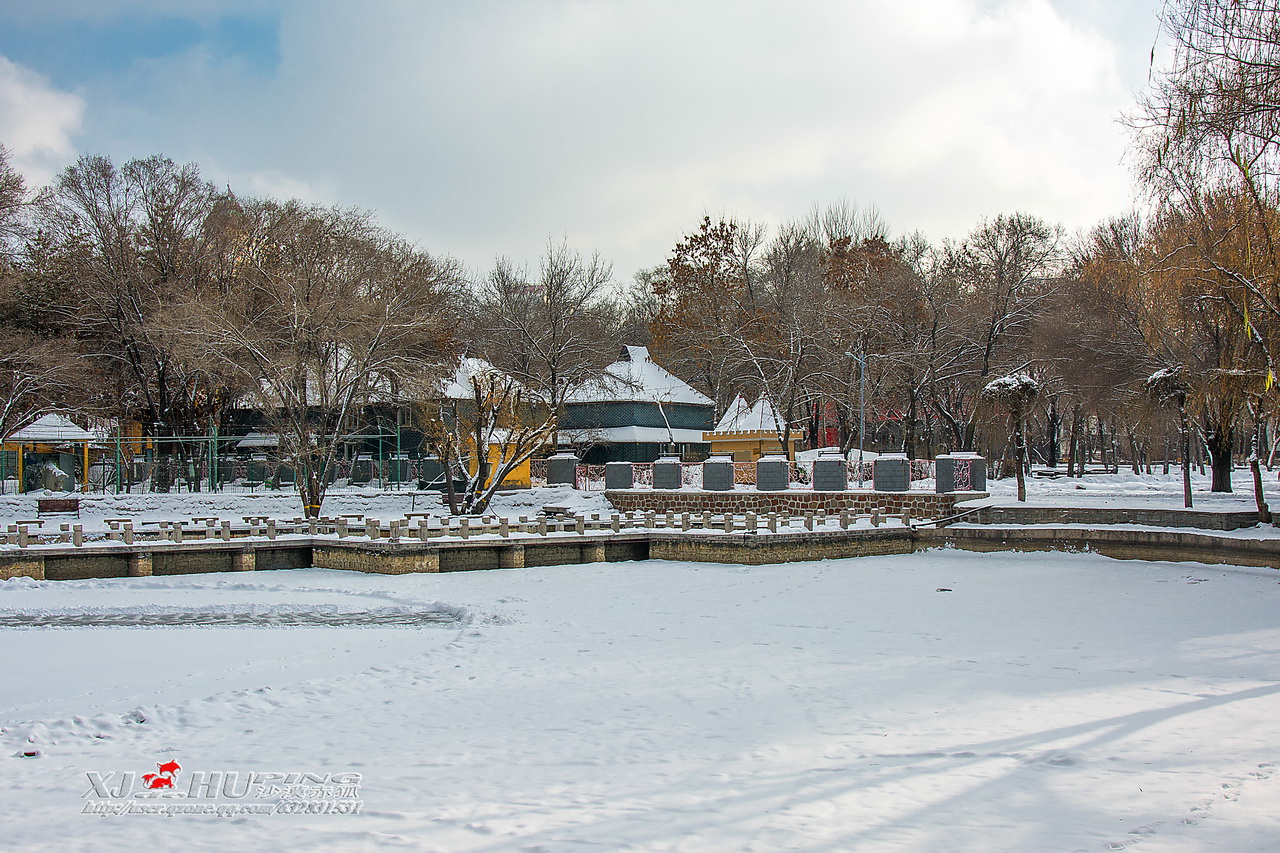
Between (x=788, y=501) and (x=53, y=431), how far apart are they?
1144 inches

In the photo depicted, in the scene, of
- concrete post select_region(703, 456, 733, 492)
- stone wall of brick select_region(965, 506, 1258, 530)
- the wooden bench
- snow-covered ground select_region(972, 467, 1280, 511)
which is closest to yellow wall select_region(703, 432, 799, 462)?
concrete post select_region(703, 456, 733, 492)

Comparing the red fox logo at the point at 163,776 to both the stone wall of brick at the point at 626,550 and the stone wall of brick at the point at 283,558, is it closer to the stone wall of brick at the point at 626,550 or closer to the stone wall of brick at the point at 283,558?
the stone wall of brick at the point at 283,558

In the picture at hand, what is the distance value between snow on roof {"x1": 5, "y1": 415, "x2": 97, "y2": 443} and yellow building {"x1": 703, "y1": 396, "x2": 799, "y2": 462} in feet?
77.2

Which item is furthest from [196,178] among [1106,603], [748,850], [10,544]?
[748,850]

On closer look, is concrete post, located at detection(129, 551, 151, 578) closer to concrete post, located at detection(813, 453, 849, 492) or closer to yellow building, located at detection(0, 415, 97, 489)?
concrete post, located at detection(813, 453, 849, 492)

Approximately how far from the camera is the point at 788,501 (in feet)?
91.2

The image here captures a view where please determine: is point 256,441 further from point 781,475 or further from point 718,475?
point 781,475

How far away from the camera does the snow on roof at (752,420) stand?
36875mm

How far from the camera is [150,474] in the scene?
3288 cm

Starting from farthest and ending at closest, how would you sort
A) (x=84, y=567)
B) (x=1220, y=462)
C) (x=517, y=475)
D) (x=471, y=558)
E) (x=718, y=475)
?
1. (x=517, y=475)
2. (x=1220, y=462)
3. (x=718, y=475)
4. (x=471, y=558)
5. (x=84, y=567)

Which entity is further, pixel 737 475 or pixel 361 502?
pixel 737 475

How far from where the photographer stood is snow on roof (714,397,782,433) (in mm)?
36875

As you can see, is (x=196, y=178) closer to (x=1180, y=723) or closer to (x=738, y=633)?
(x=738, y=633)

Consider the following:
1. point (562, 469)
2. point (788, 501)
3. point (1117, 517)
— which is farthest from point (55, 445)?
point (1117, 517)
